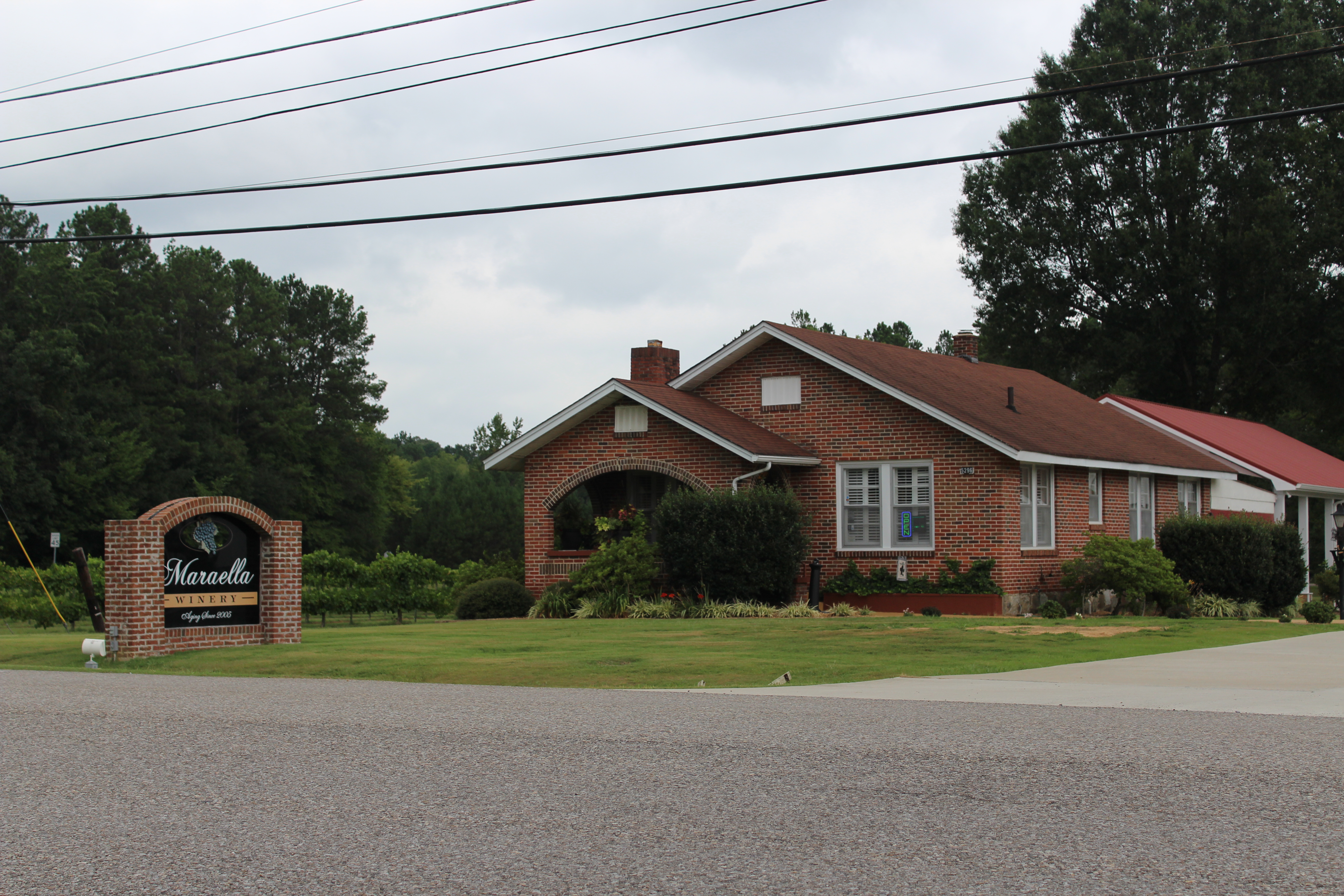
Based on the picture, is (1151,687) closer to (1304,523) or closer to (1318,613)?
(1318,613)

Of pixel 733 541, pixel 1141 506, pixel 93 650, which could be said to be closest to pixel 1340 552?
pixel 1141 506

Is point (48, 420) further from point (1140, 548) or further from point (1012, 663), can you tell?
point (1012, 663)

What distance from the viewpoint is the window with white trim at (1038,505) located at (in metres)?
25.9

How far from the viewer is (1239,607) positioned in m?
25.8

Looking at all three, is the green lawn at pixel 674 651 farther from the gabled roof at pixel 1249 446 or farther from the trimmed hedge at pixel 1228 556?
the gabled roof at pixel 1249 446

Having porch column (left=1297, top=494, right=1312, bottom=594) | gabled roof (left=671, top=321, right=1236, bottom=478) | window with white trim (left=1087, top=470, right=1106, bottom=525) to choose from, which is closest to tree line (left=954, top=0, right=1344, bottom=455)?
porch column (left=1297, top=494, right=1312, bottom=594)

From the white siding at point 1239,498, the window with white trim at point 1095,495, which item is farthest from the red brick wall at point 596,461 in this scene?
the white siding at point 1239,498

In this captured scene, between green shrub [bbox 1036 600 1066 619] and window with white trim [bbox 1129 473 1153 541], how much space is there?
5962 mm

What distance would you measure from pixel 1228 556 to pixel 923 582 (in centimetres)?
616

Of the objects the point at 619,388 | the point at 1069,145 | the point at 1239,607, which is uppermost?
the point at 1069,145

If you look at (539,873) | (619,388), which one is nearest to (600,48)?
(619,388)

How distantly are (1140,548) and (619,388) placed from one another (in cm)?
1013

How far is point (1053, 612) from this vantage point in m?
23.9

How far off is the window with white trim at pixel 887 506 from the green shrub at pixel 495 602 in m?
6.30
